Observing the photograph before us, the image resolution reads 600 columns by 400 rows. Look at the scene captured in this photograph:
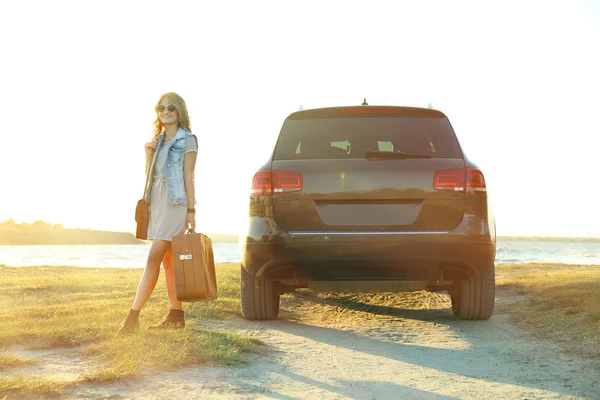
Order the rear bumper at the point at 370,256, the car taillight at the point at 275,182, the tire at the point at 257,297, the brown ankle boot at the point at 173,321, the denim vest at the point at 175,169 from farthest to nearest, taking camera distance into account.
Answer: the tire at the point at 257,297 < the brown ankle boot at the point at 173,321 < the denim vest at the point at 175,169 < the car taillight at the point at 275,182 < the rear bumper at the point at 370,256

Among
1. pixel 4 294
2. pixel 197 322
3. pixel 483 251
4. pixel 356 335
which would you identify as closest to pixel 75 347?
pixel 197 322

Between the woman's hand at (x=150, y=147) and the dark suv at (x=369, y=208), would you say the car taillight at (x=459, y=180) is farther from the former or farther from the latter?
the woman's hand at (x=150, y=147)

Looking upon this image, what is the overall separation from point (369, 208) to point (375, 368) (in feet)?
4.14

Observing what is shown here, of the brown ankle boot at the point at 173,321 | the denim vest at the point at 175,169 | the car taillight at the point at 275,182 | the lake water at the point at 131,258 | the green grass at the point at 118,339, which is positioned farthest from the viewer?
the lake water at the point at 131,258

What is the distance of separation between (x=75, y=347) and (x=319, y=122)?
265 centimetres

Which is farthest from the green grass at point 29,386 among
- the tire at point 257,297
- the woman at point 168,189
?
the tire at point 257,297

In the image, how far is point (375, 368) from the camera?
4.15 meters

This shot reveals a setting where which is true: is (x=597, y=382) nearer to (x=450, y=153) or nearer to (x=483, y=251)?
(x=483, y=251)

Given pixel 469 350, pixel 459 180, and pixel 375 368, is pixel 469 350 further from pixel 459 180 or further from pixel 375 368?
pixel 459 180

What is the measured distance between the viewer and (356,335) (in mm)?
5445

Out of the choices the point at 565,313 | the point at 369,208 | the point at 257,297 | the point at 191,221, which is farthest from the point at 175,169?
the point at 565,313

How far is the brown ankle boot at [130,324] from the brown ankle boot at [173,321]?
0.77ft

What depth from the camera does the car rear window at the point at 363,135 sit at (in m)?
5.08

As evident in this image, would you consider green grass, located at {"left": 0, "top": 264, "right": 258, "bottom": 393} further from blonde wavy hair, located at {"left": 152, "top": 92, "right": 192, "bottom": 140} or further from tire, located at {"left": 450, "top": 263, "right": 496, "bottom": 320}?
tire, located at {"left": 450, "top": 263, "right": 496, "bottom": 320}
